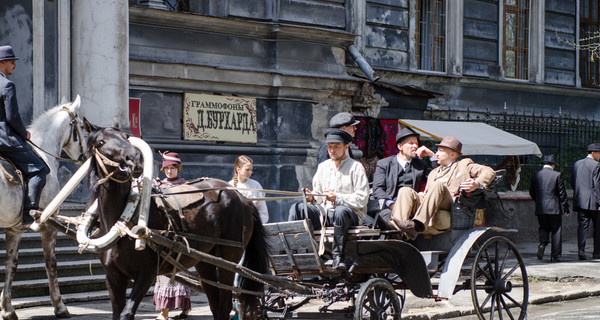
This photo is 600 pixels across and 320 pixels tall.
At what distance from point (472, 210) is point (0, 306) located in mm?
4774

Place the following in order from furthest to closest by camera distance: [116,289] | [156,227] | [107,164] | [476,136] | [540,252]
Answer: [476,136], [540,252], [156,227], [116,289], [107,164]

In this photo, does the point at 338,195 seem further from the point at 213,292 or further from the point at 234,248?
the point at 213,292

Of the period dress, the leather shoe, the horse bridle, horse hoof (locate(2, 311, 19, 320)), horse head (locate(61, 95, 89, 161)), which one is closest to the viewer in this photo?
the horse bridle

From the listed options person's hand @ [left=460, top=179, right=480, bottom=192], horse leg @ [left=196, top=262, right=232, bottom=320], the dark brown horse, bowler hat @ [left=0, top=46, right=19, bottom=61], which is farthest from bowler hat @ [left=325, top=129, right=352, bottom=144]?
bowler hat @ [left=0, top=46, right=19, bottom=61]

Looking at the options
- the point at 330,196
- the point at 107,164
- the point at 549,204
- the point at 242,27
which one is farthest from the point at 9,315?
the point at 549,204

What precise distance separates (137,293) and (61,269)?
436 cm

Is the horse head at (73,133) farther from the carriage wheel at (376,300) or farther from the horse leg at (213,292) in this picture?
the carriage wheel at (376,300)

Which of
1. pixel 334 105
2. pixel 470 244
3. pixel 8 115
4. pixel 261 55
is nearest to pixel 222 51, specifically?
pixel 261 55

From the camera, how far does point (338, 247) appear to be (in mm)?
7762

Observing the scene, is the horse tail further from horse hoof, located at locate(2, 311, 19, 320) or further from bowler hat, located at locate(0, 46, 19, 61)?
bowler hat, located at locate(0, 46, 19, 61)

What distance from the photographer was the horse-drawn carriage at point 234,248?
22.1ft

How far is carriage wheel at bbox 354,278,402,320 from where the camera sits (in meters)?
7.58

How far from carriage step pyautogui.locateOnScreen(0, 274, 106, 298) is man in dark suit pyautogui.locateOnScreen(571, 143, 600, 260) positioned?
8809 millimetres

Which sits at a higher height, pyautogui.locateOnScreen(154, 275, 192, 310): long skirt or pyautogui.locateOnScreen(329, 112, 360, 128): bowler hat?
pyautogui.locateOnScreen(329, 112, 360, 128): bowler hat
